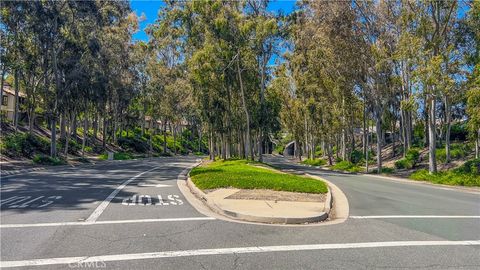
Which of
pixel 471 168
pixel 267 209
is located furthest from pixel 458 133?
pixel 267 209

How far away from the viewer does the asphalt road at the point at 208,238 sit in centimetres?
670

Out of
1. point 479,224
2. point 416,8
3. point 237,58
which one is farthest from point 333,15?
point 479,224

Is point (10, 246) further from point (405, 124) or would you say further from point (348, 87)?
point (405, 124)

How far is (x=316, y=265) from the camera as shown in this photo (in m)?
6.62

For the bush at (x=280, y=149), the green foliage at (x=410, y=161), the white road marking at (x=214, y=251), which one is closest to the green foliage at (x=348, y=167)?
the green foliage at (x=410, y=161)

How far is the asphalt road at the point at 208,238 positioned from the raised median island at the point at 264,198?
0.68 metres

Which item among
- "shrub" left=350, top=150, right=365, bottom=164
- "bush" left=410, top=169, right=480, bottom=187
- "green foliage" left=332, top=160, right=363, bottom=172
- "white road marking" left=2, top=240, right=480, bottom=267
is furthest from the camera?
"shrub" left=350, top=150, right=365, bottom=164

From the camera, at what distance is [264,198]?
1379 centimetres

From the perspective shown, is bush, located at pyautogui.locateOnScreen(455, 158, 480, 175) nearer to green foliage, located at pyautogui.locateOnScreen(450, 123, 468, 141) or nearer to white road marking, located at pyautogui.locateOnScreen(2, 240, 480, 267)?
white road marking, located at pyautogui.locateOnScreen(2, 240, 480, 267)

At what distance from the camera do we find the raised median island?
418 inches

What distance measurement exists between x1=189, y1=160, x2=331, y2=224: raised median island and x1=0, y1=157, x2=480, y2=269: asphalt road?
68 cm

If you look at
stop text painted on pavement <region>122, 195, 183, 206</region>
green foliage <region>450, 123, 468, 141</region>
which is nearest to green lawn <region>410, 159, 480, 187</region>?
stop text painted on pavement <region>122, 195, 183, 206</region>

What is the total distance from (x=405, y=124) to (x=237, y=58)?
58.7 ft

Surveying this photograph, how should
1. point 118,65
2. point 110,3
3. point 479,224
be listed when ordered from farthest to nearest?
point 118,65
point 110,3
point 479,224
